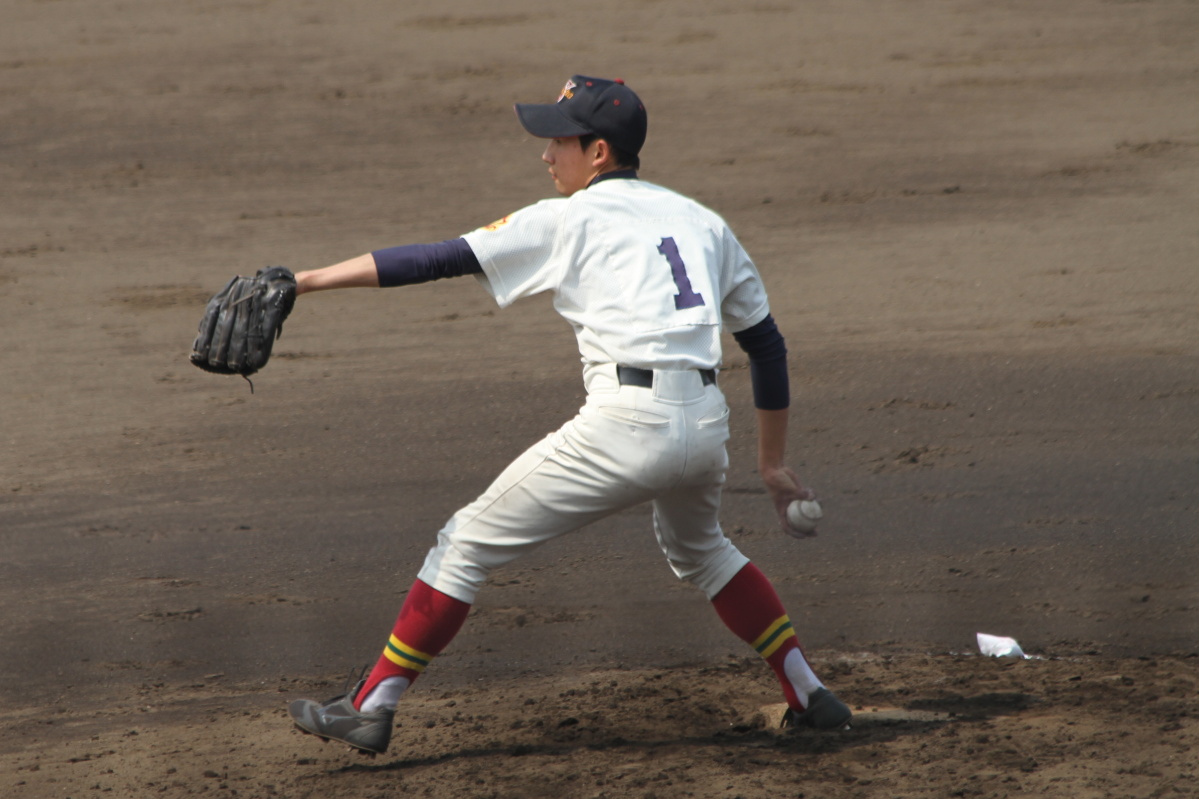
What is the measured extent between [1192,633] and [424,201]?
508cm

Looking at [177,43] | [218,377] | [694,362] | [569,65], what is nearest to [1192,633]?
[694,362]

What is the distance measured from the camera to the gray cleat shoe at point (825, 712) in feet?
10.5

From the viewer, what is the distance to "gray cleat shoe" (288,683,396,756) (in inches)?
117

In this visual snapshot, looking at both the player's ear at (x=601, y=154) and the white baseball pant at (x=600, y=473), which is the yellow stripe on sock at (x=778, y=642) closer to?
the white baseball pant at (x=600, y=473)

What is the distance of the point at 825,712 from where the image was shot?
10.5ft

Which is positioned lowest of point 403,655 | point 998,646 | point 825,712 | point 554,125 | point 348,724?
point 998,646

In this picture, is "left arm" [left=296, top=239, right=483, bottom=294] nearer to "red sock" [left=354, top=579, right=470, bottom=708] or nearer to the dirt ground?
"red sock" [left=354, top=579, right=470, bottom=708]

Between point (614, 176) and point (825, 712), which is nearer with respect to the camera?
point (614, 176)

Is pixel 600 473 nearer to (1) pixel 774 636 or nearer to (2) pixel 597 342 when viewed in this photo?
(2) pixel 597 342

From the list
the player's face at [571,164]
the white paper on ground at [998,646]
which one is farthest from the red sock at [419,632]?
the white paper on ground at [998,646]

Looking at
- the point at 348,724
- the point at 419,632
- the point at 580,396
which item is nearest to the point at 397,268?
the point at 419,632

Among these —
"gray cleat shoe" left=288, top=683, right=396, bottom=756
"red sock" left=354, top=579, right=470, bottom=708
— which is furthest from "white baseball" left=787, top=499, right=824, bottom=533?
"gray cleat shoe" left=288, top=683, right=396, bottom=756

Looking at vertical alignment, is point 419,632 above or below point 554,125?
below

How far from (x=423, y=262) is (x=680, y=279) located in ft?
1.80
